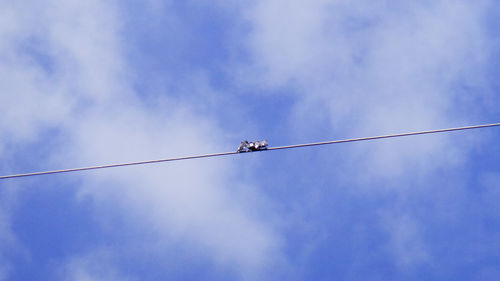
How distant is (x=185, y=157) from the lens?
25.0 m

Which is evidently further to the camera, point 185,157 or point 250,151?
point 250,151

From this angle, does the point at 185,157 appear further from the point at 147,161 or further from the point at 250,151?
the point at 250,151

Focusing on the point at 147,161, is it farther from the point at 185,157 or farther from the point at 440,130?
the point at 440,130

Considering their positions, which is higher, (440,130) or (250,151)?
(250,151)

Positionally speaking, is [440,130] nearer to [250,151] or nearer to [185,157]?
[250,151]

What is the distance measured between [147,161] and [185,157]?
1.49m

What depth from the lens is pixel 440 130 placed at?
23.4 metres

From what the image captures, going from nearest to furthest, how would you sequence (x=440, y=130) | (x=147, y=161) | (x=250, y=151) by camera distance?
(x=440, y=130) < (x=147, y=161) < (x=250, y=151)

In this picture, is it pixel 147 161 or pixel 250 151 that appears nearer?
pixel 147 161

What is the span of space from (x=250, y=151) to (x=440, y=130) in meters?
8.01

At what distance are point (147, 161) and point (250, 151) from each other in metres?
4.67

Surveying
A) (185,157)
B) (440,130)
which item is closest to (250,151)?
(185,157)

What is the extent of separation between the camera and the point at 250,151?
2723cm

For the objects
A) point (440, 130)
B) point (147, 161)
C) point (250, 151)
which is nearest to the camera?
point (440, 130)
